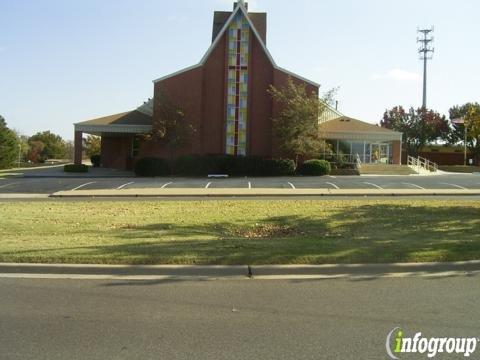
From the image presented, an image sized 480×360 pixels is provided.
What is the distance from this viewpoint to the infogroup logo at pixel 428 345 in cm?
498

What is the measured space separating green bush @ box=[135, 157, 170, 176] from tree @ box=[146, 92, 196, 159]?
4.87 ft

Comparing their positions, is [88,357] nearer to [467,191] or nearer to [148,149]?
[467,191]

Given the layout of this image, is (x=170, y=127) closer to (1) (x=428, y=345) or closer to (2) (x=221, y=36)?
(2) (x=221, y=36)

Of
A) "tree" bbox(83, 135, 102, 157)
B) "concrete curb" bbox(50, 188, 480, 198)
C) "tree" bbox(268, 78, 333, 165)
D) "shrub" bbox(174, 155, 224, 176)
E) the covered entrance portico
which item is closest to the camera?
"concrete curb" bbox(50, 188, 480, 198)

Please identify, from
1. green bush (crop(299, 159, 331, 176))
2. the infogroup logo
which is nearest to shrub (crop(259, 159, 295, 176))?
green bush (crop(299, 159, 331, 176))

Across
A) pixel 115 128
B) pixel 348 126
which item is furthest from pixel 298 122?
pixel 115 128

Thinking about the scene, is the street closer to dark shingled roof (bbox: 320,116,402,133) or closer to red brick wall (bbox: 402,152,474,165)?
dark shingled roof (bbox: 320,116,402,133)

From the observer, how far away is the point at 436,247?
31.0 ft

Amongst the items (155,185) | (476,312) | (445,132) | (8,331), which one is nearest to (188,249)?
(8,331)

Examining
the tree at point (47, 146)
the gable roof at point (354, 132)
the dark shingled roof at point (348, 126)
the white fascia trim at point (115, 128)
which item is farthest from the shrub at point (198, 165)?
the tree at point (47, 146)

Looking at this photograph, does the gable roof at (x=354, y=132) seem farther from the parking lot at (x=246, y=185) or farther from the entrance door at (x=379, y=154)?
the parking lot at (x=246, y=185)

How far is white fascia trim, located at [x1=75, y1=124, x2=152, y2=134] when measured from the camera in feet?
135

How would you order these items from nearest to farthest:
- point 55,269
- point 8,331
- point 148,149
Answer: point 8,331
point 55,269
point 148,149

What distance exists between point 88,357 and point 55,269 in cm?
358
